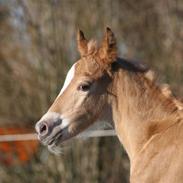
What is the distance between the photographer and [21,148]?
1062cm

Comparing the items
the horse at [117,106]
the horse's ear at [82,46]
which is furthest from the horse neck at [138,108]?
the horse's ear at [82,46]

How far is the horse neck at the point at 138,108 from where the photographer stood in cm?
556

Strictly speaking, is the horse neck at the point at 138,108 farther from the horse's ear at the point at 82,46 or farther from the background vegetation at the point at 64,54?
the background vegetation at the point at 64,54

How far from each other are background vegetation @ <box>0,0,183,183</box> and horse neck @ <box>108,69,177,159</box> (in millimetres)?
4562

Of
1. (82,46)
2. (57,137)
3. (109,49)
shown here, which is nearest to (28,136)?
(82,46)

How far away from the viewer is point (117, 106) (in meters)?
5.74

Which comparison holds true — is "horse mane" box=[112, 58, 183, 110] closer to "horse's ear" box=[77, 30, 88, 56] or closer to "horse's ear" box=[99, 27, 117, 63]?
"horse's ear" box=[99, 27, 117, 63]

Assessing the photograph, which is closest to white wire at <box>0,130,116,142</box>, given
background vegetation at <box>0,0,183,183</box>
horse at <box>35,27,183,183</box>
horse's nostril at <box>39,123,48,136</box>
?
background vegetation at <box>0,0,183,183</box>

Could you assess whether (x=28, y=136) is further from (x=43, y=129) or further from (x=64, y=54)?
(x=43, y=129)

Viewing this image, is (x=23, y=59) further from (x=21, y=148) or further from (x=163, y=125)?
(x=163, y=125)

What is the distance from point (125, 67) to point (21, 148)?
5.13 meters

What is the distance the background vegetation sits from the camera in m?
10.4

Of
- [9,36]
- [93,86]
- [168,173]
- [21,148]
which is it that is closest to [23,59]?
[9,36]

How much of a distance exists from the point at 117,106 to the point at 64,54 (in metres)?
4.68
